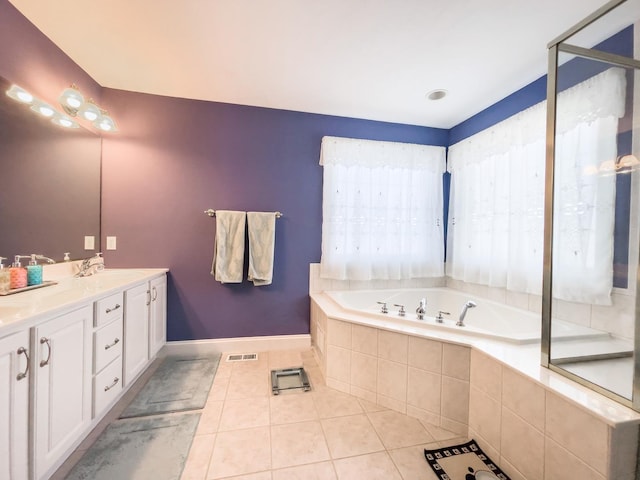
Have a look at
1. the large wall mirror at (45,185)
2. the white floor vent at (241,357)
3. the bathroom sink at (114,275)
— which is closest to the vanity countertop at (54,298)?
the bathroom sink at (114,275)

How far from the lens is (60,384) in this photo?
1078 mm

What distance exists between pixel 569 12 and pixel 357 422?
8.62 ft

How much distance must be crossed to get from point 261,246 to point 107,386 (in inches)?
53.8

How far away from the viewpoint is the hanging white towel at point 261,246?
2.29 meters

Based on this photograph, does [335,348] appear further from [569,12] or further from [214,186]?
[569,12]

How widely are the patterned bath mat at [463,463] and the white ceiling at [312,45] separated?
2360 mm

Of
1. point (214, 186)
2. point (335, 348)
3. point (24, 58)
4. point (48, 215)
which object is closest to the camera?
point (24, 58)

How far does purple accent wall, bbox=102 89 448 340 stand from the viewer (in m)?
2.17

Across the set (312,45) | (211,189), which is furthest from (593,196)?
(211,189)

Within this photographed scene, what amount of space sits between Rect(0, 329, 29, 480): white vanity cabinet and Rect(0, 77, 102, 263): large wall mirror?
84cm

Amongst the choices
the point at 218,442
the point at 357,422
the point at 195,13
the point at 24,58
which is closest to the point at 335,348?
the point at 357,422

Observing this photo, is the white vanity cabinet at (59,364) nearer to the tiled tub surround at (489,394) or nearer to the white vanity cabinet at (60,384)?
the white vanity cabinet at (60,384)

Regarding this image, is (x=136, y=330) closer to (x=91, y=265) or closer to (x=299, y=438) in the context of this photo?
(x=91, y=265)

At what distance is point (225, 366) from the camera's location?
2.12m
